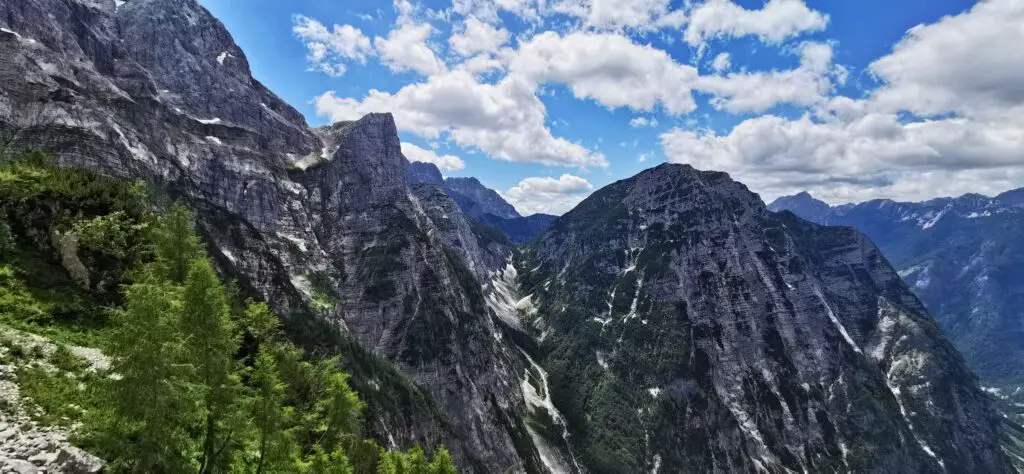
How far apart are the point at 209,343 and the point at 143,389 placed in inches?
165

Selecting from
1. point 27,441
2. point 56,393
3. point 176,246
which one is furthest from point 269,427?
point 176,246

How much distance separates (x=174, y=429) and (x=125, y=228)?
2432 cm

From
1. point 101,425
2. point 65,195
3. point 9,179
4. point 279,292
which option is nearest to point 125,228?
point 65,195

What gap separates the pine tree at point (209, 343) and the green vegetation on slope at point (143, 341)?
0.06 meters

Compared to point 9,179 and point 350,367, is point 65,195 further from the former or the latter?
point 350,367

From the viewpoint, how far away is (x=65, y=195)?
40469 millimetres

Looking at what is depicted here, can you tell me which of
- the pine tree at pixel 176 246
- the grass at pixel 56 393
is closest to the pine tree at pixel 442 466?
the pine tree at pixel 176 246

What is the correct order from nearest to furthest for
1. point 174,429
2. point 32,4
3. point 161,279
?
1. point 174,429
2. point 161,279
3. point 32,4

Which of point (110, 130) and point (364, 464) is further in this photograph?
point (110, 130)

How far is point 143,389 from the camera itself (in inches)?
918

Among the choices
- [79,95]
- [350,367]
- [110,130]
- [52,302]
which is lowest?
[350,367]

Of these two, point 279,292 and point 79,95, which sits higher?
point 79,95

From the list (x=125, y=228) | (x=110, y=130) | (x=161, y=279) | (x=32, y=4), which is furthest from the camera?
(x=32, y=4)

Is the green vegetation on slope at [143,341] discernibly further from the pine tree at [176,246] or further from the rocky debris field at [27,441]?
the rocky debris field at [27,441]
